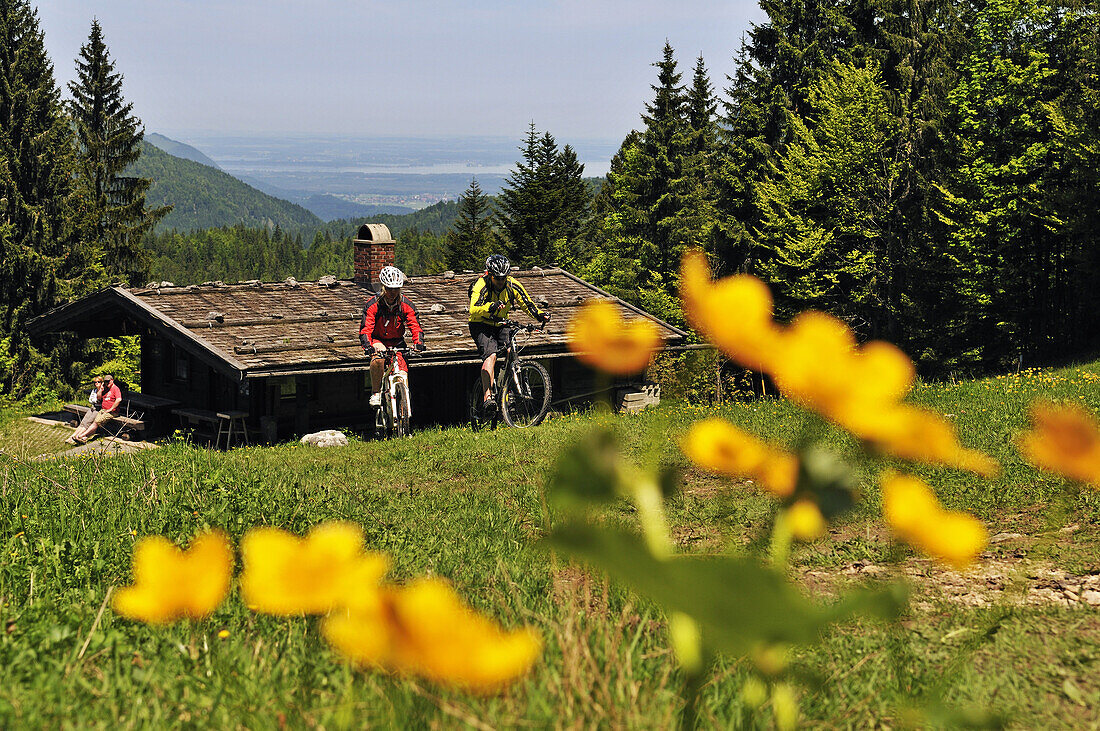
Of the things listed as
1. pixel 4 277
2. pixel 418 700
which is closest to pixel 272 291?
pixel 418 700

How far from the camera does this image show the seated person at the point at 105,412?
18.9m

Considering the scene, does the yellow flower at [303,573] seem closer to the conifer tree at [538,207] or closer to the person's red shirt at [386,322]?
the person's red shirt at [386,322]

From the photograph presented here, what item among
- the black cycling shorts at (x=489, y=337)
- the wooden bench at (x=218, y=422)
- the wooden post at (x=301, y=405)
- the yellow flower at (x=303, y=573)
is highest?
the yellow flower at (x=303, y=573)

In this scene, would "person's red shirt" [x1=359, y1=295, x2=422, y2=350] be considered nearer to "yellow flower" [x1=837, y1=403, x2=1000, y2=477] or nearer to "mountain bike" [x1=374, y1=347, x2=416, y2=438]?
"mountain bike" [x1=374, y1=347, x2=416, y2=438]

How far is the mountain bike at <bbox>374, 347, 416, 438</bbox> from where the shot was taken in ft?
41.2

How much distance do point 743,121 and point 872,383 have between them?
144 ft

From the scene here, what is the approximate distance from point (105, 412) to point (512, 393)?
10.5m

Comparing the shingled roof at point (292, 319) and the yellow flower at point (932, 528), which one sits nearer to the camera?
the yellow flower at point (932, 528)

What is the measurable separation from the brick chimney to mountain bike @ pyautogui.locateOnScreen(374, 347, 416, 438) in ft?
38.0

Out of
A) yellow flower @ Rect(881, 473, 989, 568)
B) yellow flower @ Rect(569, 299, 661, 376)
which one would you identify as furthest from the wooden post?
yellow flower @ Rect(881, 473, 989, 568)

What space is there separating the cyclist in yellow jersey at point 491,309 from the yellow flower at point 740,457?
10910 mm

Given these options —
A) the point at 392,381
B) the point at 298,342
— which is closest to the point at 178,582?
the point at 392,381

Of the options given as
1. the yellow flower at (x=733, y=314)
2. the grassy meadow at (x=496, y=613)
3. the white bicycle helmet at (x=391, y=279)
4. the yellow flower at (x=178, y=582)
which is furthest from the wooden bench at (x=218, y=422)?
the yellow flower at (x=733, y=314)

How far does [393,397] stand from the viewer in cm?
1259
